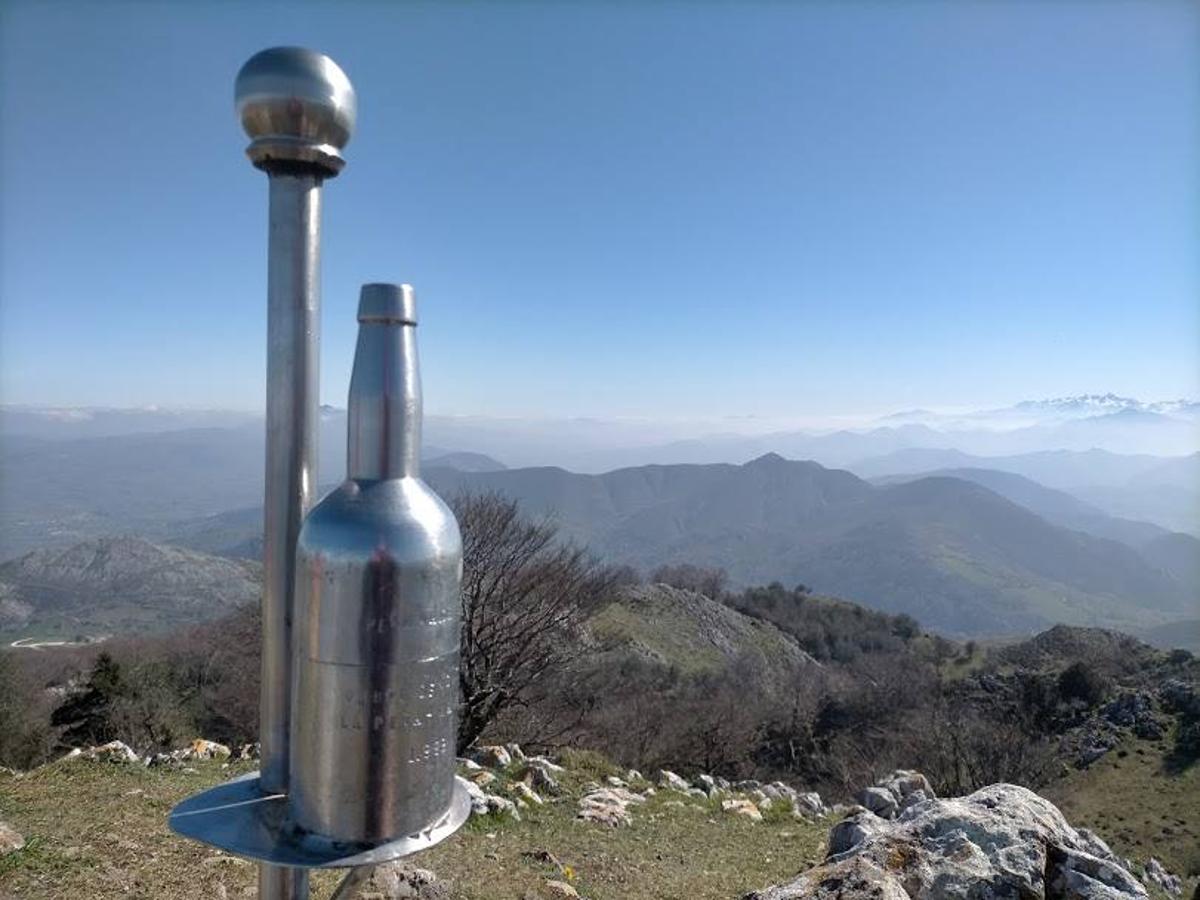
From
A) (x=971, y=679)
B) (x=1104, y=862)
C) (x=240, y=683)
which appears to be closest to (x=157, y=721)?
(x=240, y=683)

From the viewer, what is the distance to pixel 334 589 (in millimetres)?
2264

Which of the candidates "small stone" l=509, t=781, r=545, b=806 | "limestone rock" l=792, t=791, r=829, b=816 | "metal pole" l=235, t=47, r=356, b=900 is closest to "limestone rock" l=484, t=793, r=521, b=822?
"small stone" l=509, t=781, r=545, b=806

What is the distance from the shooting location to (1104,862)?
16.2 ft

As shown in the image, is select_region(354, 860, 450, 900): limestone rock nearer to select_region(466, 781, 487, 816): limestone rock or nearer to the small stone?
select_region(466, 781, 487, 816): limestone rock

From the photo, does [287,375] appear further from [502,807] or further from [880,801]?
[880,801]

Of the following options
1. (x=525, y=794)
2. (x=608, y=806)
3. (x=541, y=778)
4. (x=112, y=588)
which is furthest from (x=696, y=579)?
(x=112, y=588)

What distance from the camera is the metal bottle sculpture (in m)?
2.27

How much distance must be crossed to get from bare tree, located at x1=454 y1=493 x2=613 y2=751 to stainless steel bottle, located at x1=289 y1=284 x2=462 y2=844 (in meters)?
13.5

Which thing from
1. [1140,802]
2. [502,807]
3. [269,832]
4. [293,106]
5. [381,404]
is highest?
[293,106]

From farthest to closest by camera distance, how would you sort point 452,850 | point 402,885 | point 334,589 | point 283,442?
point 452,850 → point 402,885 → point 283,442 → point 334,589

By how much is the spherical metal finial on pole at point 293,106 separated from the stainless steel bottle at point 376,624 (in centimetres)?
53

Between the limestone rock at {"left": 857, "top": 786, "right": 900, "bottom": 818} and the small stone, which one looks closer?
the small stone

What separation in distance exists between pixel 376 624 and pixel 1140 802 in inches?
1375

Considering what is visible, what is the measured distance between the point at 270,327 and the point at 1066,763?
38314 millimetres
